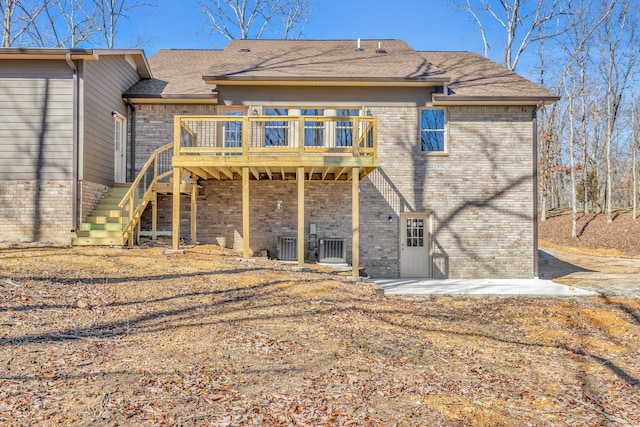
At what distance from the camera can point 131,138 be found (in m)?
12.4

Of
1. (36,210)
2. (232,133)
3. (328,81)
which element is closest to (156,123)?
(232,133)

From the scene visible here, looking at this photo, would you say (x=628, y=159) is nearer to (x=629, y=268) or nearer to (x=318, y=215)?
(x=629, y=268)

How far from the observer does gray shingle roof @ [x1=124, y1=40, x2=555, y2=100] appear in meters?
12.0

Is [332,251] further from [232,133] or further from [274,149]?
[232,133]

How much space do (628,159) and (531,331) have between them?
39.3 metres

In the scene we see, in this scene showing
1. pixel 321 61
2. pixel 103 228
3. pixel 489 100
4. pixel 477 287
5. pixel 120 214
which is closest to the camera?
pixel 103 228

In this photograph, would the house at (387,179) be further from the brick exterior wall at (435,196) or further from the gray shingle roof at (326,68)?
the gray shingle roof at (326,68)

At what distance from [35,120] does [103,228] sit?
3081 millimetres

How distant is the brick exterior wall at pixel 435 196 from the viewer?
12312 mm

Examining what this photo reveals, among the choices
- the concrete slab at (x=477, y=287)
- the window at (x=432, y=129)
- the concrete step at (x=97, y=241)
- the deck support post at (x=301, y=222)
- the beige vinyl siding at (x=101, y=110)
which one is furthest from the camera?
the window at (x=432, y=129)

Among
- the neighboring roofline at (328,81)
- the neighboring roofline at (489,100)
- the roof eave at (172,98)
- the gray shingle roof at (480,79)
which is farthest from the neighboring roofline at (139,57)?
the gray shingle roof at (480,79)

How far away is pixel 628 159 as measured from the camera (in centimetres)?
3706

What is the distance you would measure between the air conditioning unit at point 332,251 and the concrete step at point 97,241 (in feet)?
17.0

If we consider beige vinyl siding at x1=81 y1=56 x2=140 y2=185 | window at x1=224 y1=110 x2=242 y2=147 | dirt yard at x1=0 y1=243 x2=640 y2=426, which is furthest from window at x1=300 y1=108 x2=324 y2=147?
beige vinyl siding at x1=81 y1=56 x2=140 y2=185
